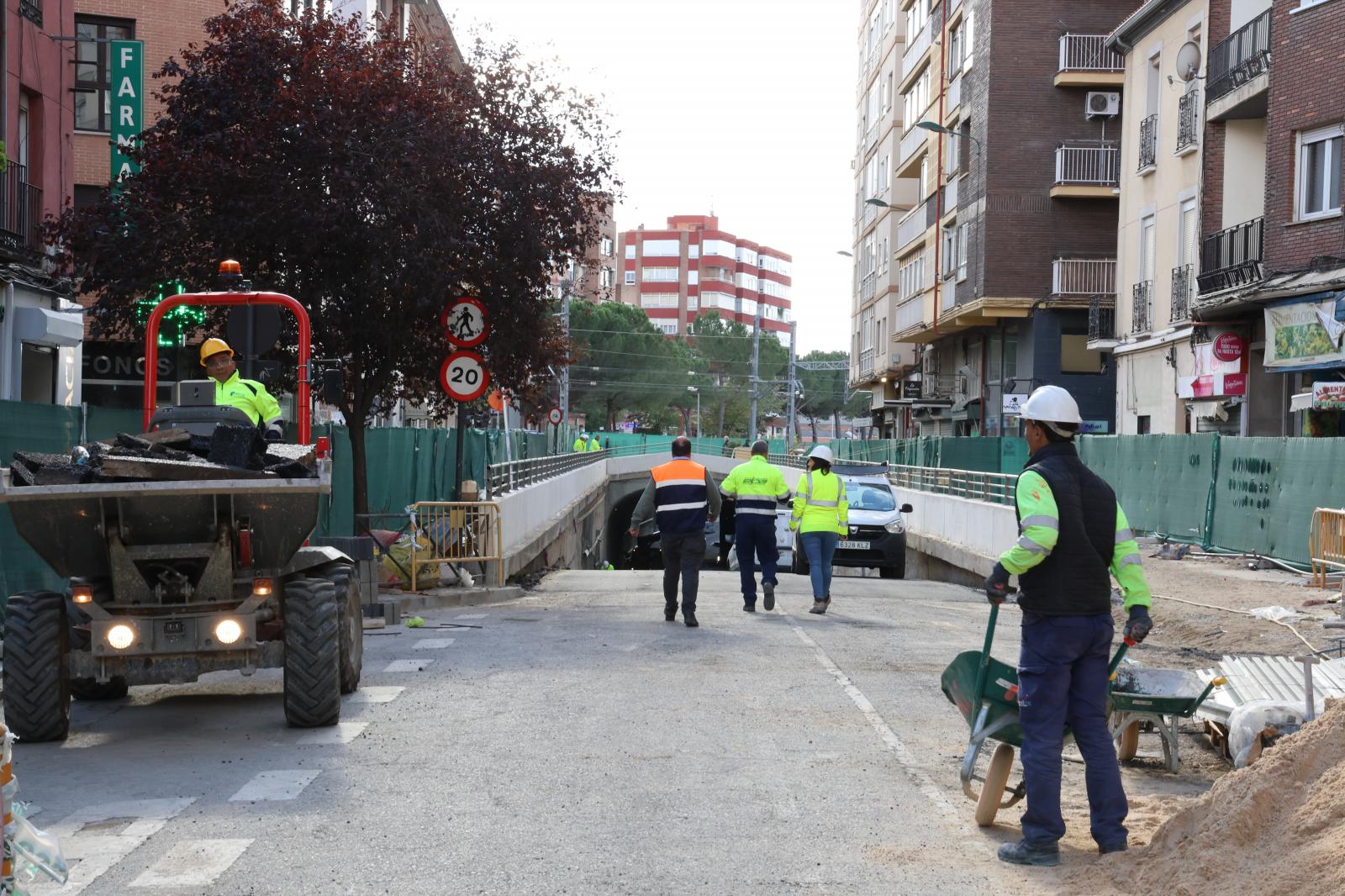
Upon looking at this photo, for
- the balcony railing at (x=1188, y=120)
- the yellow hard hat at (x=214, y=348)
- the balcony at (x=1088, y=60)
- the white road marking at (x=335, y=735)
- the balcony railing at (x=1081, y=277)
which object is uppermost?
the balcony at (x=1088, y=60)

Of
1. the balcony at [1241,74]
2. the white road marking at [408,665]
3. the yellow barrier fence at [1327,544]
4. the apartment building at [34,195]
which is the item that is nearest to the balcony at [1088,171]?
the balcony at [1241,74]

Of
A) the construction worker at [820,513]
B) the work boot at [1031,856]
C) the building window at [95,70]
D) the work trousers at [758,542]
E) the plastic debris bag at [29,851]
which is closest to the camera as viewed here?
the plastic debris bag at [29,851]

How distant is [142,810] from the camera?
689 cm

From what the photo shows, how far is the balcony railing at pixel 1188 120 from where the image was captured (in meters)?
30.3

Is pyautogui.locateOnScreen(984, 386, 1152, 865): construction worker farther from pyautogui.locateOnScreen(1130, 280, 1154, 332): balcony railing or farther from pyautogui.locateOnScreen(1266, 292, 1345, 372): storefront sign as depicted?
pyautogui.locateOnScreen(1130, 280, 1154, 332): balcony railing

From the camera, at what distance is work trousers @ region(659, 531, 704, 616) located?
14.9 metres

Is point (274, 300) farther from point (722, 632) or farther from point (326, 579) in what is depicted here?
point (722, 632)

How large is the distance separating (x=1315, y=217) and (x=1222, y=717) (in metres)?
18.5

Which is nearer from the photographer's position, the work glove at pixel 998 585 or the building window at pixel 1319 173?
the work glove at pixel 998 585

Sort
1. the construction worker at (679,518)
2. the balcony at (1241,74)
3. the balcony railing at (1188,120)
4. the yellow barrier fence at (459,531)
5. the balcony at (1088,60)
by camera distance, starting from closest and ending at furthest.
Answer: the construction worker at (679,518) → the yellow barrier fence at (459,531) → the balcony at (1241,74) → the balcony railing at (1188,120) → the balcony at (1088,60)

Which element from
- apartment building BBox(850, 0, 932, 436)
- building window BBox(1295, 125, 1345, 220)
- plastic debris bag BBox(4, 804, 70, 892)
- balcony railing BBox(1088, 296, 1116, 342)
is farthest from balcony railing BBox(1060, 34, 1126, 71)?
plastic debris bag BBox(4, 804, 70, 892)

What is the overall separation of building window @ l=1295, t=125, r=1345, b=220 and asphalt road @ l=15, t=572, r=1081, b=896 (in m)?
15.5

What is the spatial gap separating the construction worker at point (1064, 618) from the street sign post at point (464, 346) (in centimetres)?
1168

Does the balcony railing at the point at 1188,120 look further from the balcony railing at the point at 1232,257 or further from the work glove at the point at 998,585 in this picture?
the work glove at the point at 998,585
